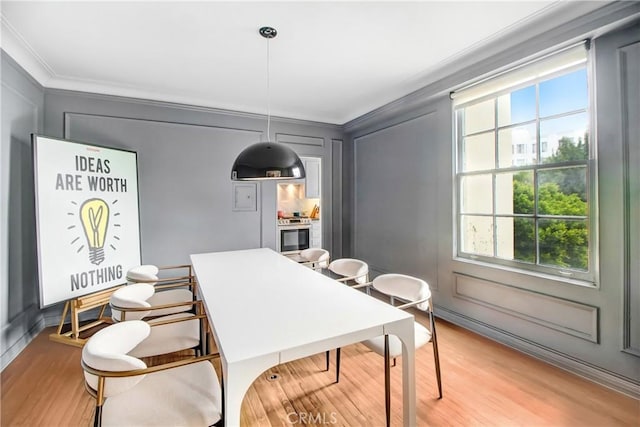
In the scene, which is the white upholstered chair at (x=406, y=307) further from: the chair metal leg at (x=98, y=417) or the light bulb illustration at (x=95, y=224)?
the light bulb illustration at (x=95, y=224)

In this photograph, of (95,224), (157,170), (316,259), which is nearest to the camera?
(95,224)

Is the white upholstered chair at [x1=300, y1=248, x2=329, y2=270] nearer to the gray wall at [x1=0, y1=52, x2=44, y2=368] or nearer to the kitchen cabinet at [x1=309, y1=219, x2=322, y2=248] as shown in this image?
the kitchen cabinet at [x1=309, y1=219, x2=322, y2=248]

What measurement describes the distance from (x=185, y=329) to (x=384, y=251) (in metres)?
2.93

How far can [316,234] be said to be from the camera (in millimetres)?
4750

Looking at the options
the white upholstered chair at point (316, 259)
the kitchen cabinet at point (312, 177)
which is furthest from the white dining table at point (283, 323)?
the kitchen cabinet at point (312, 177)

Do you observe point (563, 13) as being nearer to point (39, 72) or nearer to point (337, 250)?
point (337, 250)

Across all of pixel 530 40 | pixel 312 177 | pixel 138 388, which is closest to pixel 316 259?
pixel 312 177

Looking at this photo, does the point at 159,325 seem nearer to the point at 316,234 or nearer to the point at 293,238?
the point at 293,238

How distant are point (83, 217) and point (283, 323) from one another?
105 inches

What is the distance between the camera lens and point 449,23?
2.24m

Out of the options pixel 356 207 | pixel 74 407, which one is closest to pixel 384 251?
pixel 356 207

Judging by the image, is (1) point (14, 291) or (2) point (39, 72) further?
(2) point (39, 72)

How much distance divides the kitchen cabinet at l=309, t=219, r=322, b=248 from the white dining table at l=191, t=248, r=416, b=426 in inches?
94.8

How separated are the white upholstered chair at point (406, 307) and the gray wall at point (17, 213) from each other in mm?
3010
